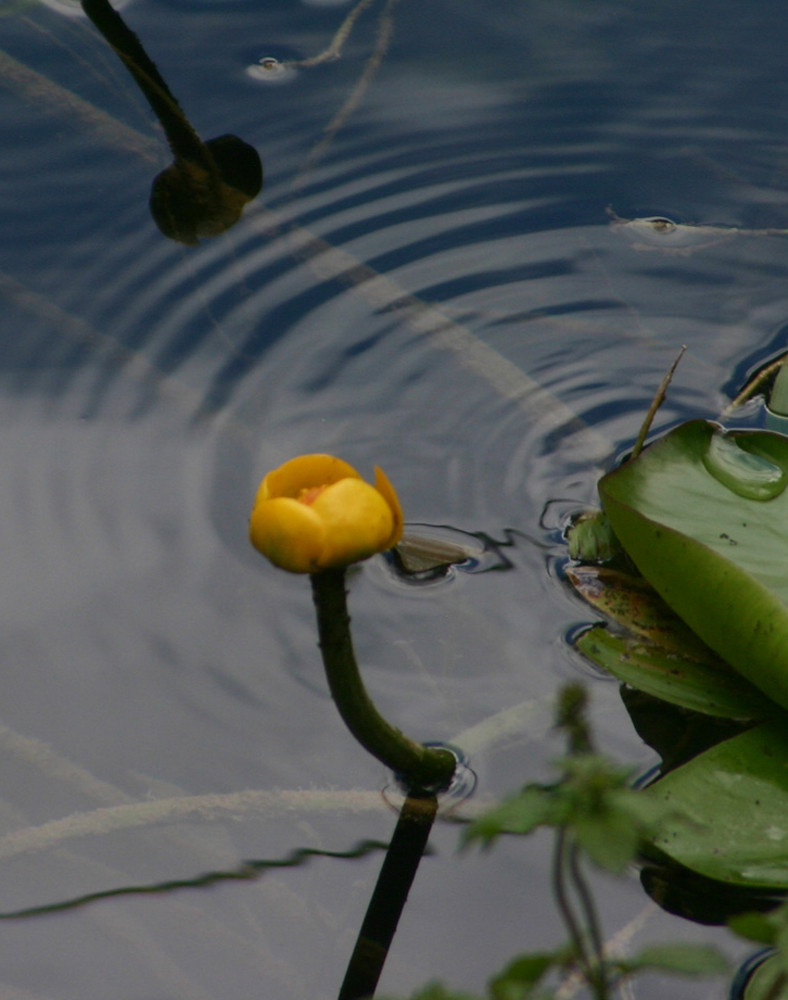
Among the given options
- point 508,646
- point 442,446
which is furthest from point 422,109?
point 508,646

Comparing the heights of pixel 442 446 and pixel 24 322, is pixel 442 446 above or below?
below

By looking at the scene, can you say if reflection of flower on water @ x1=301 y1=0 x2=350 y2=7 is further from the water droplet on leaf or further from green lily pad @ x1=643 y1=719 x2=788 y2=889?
green lily pad @ x1=643 y1=719 x2=788 y2=889

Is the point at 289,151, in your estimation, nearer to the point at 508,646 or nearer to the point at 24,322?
the point at 24,322

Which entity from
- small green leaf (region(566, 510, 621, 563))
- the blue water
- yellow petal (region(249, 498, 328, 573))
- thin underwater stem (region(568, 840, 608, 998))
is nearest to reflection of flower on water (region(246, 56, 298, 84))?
the blue water

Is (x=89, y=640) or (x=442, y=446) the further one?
(x=442, y=446)

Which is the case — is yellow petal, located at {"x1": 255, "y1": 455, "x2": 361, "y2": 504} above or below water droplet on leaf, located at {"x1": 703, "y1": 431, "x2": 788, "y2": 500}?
above

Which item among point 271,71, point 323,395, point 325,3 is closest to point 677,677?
point 323,395

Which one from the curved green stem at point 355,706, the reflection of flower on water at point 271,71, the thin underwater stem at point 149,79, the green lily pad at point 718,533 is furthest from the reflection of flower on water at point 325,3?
the curved green stem at point 355,706

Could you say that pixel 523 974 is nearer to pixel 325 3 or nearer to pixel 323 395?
pixel 323 395
